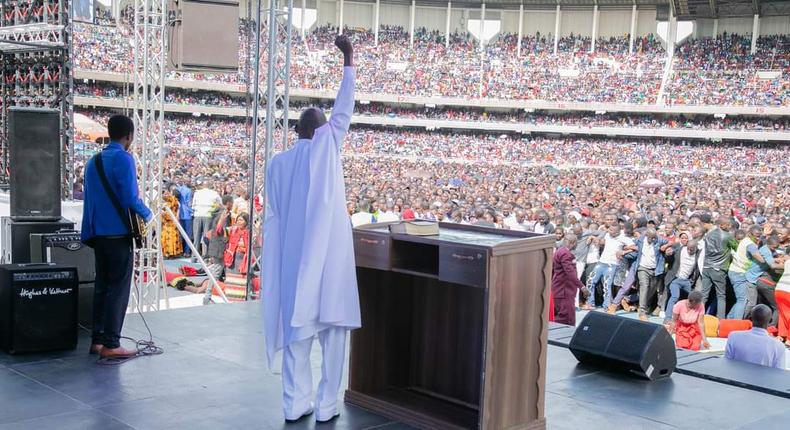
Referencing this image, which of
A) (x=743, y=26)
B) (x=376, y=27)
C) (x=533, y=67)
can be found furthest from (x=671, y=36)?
(x=376, y=27)

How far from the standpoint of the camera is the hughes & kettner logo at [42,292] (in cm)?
486

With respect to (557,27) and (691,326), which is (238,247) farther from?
(557,27)

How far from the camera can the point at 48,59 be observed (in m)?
8.21

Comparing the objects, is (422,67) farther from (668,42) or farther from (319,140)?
(319,140)

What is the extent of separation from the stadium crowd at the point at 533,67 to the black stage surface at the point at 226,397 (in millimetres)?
33285

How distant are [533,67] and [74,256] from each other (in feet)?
128

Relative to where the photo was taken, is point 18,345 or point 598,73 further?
A: point 598,73

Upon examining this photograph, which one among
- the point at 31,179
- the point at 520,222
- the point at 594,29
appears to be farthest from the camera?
the point at 594,29

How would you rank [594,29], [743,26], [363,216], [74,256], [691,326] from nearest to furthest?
[74,256] < [691,326] < [363,216] < [743,26] < [594,29]

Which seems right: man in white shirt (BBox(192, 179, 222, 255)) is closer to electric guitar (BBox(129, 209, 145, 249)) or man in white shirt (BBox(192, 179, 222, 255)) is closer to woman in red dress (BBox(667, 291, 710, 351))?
woman in red dress (BBox(667, 291, 710, 351))

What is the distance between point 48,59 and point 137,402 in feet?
17.5

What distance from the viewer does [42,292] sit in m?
4.92

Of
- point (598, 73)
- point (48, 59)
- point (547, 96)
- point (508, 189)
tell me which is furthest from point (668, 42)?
point (48, 59)

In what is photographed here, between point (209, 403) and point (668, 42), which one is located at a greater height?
point (668, 42)
